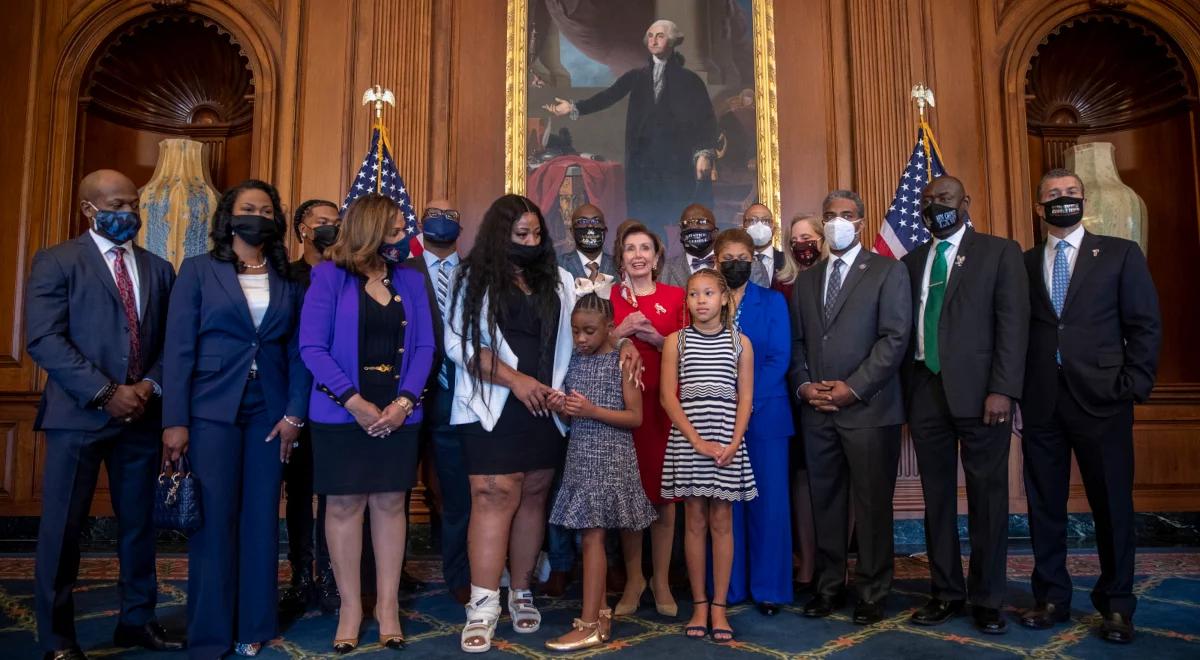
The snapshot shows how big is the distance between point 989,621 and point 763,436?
1.21 m

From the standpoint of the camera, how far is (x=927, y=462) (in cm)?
363

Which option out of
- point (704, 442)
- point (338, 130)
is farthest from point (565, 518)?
point (338, 130)

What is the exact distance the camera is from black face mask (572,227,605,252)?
14.1 ft

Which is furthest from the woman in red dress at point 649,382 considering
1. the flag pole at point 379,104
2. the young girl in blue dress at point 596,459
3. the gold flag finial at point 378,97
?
the gold flag finial at point 378,97

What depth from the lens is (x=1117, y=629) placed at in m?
3.25

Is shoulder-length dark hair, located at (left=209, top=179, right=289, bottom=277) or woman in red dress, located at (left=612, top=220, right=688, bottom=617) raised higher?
shoulder-length dark hair, located at (left=209, top=179, right=289, bottom=277)

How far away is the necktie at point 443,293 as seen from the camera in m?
3.50

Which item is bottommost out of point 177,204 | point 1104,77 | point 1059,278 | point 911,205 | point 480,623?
point 480,623

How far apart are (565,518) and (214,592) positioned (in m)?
1.36

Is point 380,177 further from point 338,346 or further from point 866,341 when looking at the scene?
point 866,341

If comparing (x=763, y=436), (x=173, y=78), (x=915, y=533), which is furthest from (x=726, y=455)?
(x=173, y=78)

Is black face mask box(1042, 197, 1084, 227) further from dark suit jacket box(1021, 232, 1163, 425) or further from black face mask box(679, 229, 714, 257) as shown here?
black face mask box(679, 229, 714, 257)

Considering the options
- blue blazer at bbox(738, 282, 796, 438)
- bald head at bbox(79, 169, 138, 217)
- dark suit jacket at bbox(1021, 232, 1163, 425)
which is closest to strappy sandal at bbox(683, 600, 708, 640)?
blue blazer at bbox(738, 282, 796, 438)

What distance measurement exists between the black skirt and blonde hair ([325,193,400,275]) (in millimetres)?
648
